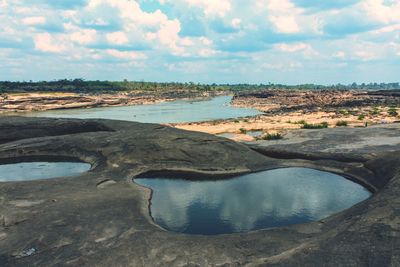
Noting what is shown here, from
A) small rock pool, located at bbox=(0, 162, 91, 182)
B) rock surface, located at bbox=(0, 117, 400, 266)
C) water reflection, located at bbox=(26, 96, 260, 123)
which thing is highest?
rock surface, located at bbox=(0, 117, 400, 266)

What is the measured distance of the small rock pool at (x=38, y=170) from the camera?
2880 cm

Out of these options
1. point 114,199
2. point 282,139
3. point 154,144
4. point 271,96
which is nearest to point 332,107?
point 282,139

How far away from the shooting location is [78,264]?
568 inches

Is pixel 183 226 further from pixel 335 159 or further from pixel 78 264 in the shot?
pixel 335 159

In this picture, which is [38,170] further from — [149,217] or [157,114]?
[157,114]

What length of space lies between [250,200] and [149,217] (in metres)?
6.73

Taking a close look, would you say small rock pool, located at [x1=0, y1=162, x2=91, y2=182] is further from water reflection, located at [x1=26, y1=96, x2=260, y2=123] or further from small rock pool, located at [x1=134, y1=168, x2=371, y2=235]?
water reflection, located at [x1=26, y1=96, x2=260, y2=123]

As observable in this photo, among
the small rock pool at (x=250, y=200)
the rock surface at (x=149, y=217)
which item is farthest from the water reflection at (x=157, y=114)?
the small rock pool at (x=250, y=200)

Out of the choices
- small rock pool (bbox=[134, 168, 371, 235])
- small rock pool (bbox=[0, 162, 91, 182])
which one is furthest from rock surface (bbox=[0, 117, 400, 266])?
small rock pool (bbox=[134, 168, 371, 235])

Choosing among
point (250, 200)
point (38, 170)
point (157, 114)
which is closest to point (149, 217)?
point (250, 200)

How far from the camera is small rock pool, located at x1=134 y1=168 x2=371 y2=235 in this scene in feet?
64.2

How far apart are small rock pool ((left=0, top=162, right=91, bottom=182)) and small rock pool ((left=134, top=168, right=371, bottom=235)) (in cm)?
623

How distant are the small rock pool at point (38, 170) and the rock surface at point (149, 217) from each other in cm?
110

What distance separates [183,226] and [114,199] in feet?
14.6
